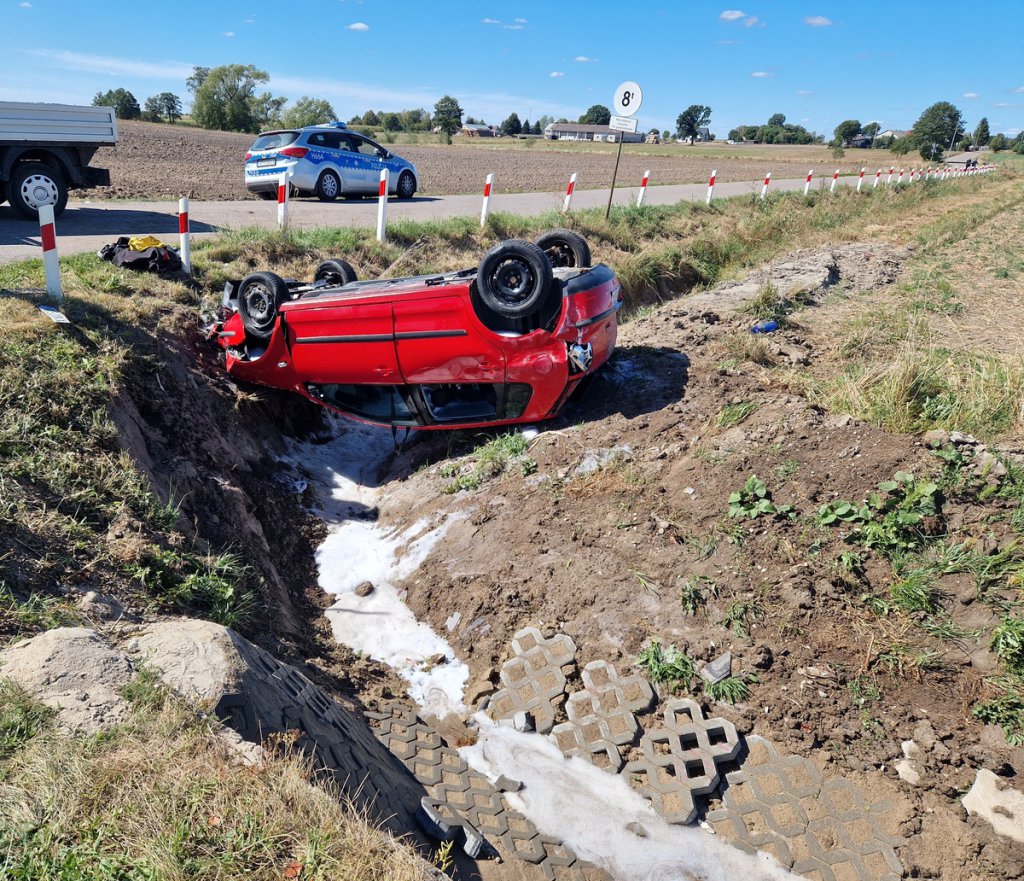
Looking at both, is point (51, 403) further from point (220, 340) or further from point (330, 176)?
point (330, 176)


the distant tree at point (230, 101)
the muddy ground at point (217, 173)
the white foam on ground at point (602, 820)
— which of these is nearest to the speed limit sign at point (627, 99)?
the muddy ground at point (217, 173)

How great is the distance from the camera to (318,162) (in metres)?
13.8

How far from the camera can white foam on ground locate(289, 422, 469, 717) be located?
4.59 meters

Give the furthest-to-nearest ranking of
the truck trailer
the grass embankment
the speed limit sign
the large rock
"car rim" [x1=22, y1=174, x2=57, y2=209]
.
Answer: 1. the speed limit sign
2. "car rim" [x1=22, y1=174, x2=57, y2=209]
3. the truck trailer
4. the large rock
5. the grass embankment

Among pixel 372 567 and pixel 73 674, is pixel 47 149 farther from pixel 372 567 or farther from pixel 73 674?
pixel 73 674

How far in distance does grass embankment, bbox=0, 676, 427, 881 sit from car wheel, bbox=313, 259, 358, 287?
219 inches

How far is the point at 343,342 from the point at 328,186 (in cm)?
948

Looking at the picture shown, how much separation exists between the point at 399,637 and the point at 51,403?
2.84 metres

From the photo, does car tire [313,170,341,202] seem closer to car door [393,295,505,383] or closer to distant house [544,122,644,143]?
car door [393,295,505,383]

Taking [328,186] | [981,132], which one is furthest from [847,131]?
[328,186]

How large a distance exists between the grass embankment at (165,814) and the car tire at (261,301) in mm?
4233

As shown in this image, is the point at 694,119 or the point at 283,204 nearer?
the point at 283,204

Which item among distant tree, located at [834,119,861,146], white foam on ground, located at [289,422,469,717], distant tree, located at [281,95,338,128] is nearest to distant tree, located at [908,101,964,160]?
distant tree, located at [834,119,861,146]

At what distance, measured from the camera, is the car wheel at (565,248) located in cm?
662
